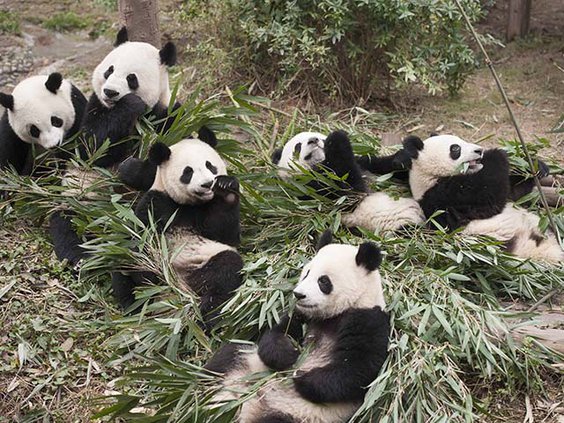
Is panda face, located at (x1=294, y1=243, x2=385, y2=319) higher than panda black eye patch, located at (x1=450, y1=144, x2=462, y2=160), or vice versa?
panda face, located at (x1=294, y1=243, x2=385, y2=319)

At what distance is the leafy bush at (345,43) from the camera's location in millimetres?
6867

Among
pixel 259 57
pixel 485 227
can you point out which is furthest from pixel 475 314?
pixel 259 57

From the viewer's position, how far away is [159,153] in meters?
4.74

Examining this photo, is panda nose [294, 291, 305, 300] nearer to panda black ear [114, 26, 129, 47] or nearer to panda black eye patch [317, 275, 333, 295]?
panda black eye patch [317, 275, 333, 295]

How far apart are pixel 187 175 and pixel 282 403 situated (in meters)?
1.59

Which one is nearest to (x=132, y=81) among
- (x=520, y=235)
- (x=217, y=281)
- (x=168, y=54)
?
(x=168, y=54)

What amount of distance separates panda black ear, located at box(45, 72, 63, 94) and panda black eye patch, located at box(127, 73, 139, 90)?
512mm

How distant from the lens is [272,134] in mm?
6207

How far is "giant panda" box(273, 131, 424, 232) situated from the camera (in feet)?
16.3

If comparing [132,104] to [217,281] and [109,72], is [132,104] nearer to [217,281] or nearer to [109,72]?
[109,72]

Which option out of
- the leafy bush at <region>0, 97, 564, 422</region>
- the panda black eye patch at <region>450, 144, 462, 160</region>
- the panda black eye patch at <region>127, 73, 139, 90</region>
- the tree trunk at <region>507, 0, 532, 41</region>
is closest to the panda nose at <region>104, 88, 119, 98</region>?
the panda black eye patch at <region>127, 73, 139, 90</region>

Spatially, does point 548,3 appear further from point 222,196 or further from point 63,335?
point 63,335

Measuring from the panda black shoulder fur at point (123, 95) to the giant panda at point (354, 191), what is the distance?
107cm

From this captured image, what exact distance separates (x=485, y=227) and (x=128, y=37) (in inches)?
119
